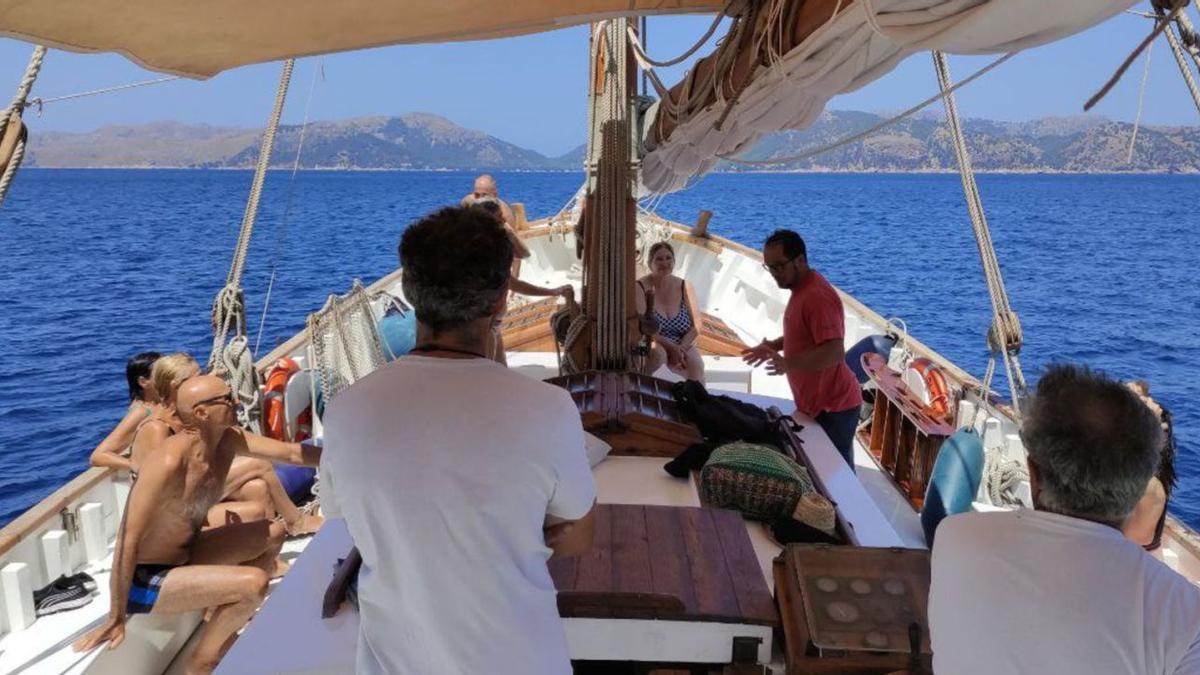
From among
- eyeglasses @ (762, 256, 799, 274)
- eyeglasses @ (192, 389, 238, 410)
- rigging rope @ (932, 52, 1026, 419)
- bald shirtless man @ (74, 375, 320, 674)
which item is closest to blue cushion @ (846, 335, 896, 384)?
rigging rope @ (932, 52, 1026, 419)

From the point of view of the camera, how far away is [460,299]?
116 cm

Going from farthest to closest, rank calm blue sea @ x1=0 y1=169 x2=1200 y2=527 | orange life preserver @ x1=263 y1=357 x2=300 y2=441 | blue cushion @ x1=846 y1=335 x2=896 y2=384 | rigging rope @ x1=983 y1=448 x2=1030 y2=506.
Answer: calm blue sea @ x1=0 y1=169 x2=1200 y2=527, blue cushion @ x1=846 y1=335 x2=896 y2=384, orange life preserver @ x1=263 y1=357 x2=300 y2=441, rigging rope @ x1=983 y1=448 x2=1030 y2=506

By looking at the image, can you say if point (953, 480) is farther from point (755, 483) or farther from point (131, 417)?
point (131, 417)

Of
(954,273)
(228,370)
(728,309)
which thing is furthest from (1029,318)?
(228,370)

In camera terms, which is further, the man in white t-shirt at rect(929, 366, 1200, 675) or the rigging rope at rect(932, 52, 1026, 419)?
the rigging rope at rect(932, 52, 1026, 419)

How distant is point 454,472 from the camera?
114 centimetres

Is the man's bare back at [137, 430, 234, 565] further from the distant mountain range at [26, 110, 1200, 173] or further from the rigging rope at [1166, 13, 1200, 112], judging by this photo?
the distant mountain range at [26, 110, 1200, 173]

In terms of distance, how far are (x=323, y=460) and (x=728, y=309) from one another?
7259 millimetres

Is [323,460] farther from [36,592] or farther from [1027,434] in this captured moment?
[36,592]

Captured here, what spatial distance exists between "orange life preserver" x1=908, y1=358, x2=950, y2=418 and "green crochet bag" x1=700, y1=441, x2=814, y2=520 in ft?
8.44

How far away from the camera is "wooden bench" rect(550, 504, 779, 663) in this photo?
1.83 metres

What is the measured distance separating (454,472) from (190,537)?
6.15ft

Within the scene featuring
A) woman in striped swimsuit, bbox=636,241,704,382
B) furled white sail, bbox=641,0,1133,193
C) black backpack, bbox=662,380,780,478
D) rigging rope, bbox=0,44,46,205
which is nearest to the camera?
furled white sail, bbox=641,0,1133,193

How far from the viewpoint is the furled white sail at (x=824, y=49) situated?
1.13 meters
